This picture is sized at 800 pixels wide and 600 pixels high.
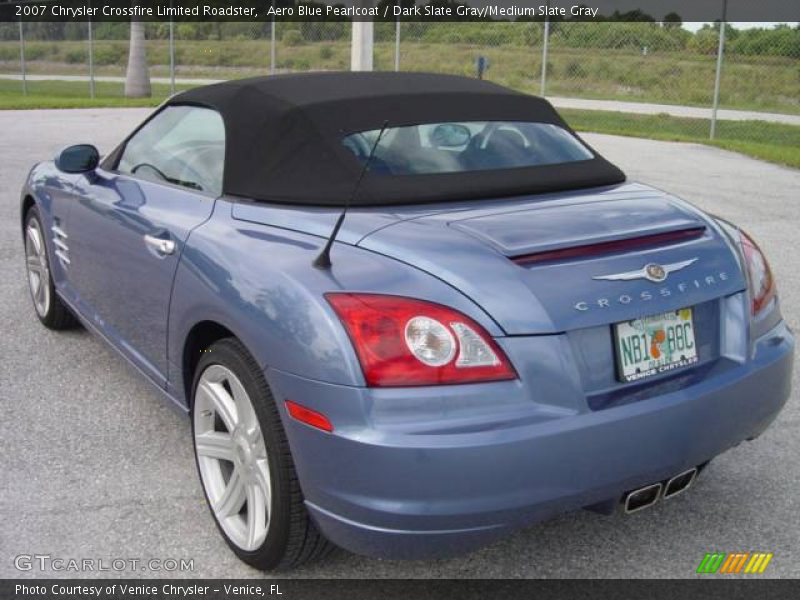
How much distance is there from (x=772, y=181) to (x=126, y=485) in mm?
10545

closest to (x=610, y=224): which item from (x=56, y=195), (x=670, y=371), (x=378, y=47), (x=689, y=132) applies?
(x=670, y=371)

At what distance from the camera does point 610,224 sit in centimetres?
283

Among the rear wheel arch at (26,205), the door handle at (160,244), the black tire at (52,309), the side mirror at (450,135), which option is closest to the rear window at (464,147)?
the side mirror at (450,135)

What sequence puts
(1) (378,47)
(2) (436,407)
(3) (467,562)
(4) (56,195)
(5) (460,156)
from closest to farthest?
1. (2) (436,407)
2. (3) (467,562)
3. (5) (460,156)
4. (4) (56,195)
5. (1) (378,47)

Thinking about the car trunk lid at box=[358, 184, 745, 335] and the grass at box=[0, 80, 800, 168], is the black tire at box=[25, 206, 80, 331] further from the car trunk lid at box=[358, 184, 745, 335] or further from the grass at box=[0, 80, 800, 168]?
the grass at box=[0, 80, 800, 168]

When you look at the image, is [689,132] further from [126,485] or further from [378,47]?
[126,485]

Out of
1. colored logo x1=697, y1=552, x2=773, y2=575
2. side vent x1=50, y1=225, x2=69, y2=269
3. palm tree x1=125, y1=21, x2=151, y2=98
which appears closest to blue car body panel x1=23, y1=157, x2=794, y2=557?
colored logo x1=697, y1=552, x2=773, y2=575

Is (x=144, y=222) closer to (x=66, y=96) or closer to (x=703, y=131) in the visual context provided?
(x=703, y=131)

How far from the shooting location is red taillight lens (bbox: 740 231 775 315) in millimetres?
3045

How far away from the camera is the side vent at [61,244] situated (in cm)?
453

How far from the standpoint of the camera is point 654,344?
2.64m

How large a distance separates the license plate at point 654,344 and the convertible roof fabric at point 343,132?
775mm

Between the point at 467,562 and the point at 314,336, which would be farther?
the point at 467,562

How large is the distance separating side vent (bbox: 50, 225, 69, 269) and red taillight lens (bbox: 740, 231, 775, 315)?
3.12 metres
